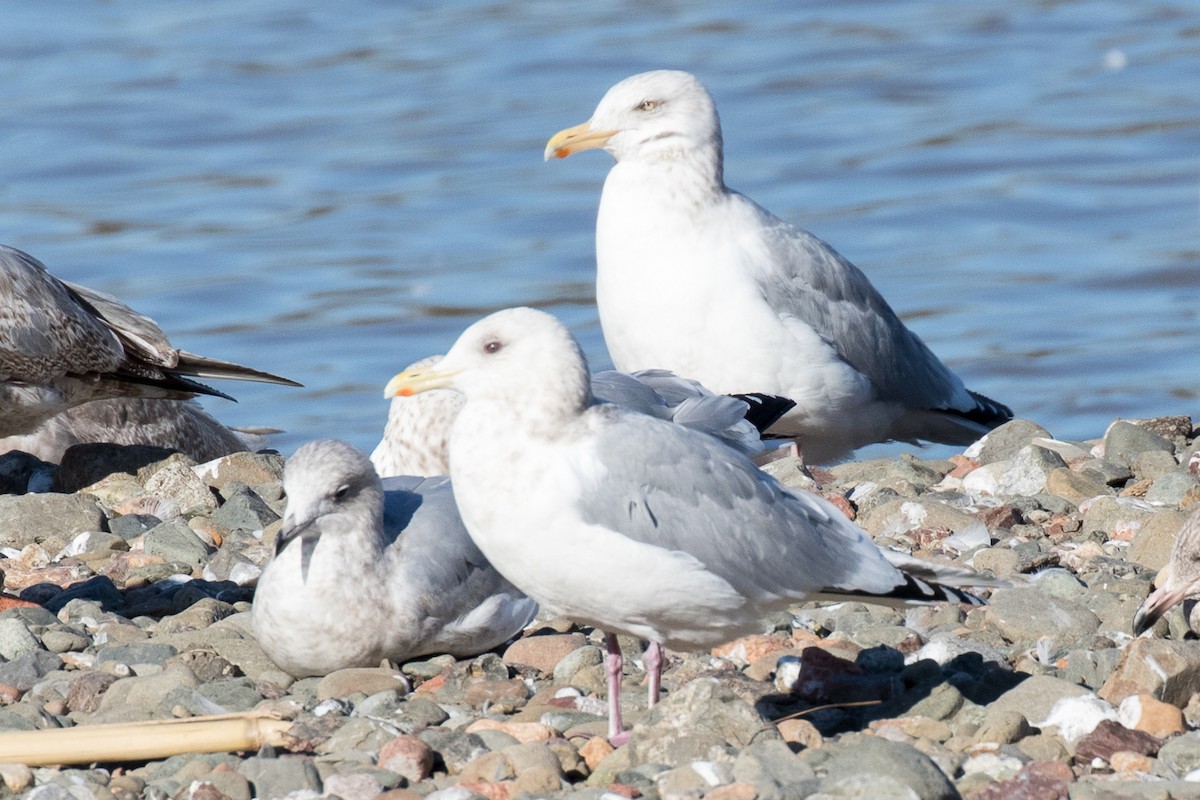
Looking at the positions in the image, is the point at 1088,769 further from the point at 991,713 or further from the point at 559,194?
the point at 559,194

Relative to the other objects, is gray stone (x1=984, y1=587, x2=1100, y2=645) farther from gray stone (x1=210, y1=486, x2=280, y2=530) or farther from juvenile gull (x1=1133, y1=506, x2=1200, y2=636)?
gray stone (x1=210, y1=486, x2=280, y2=530)

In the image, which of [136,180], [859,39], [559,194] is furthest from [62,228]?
[859,39]

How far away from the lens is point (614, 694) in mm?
4504

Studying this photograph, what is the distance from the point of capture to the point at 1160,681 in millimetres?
4473

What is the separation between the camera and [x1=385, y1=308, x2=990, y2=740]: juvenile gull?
4.34 metres

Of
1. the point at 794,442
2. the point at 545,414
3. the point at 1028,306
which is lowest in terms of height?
the point at 1028,306

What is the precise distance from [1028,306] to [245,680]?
863cm

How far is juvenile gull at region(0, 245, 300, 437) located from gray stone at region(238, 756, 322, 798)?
3.83 metres

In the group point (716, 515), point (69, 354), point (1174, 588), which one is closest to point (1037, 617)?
point (1174, 588)

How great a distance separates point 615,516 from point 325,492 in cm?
98

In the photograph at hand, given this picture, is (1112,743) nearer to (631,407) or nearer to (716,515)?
(716,515)

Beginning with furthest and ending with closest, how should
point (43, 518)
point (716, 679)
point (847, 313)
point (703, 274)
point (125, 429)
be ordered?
1. point (125, 429)
2. point (847, 313)
3. point (703, 274)
4. point (43, 518)
5. point (716, 679)

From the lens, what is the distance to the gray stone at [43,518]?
655cm

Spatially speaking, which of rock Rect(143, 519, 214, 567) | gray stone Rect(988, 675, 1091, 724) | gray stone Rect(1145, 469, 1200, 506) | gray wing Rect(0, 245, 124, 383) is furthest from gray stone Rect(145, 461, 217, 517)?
gray stone Rect(988, 675, 1091, 724)
